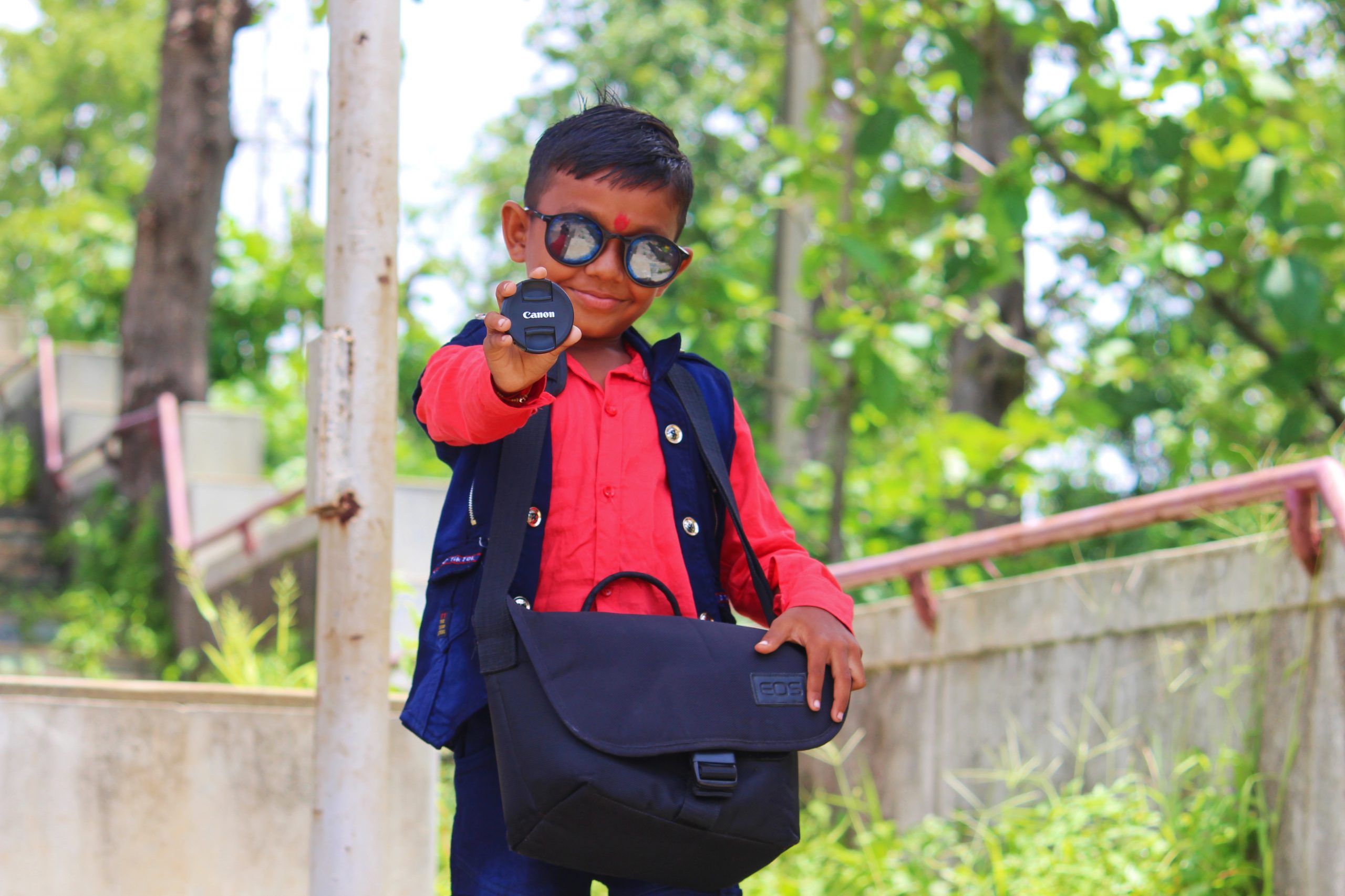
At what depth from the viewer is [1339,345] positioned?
5.17 metres

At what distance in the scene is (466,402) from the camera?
1857mm

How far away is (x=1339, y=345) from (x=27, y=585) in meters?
8.45

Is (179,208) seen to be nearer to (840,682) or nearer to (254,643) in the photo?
(254,643)

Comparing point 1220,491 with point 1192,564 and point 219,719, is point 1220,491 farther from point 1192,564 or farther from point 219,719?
point 219,719

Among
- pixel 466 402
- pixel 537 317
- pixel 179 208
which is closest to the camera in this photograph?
pixel 537 317

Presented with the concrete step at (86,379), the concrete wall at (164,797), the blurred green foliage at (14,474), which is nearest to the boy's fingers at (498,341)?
the concrete wall at (164,797)

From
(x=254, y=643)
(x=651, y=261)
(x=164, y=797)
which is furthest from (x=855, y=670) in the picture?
(x=254, y=643)

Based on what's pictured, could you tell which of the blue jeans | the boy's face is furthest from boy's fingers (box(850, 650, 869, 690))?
the boy's face

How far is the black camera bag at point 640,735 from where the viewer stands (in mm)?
1748

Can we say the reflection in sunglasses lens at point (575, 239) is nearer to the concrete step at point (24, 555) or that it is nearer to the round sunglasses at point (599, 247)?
Result: the round sunglasses at point (599, 247)

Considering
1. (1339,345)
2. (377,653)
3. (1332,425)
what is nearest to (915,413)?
(1332,425)

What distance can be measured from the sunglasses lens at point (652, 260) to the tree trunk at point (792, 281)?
5.86 m

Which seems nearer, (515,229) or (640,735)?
(640,735)

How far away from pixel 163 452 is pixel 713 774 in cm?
777
